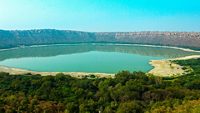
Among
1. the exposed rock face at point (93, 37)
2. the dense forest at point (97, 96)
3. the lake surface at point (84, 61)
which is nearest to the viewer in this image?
the dense forest at point (97, 96)

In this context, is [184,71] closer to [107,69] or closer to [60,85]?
[107,69]

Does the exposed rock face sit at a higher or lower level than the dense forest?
lower

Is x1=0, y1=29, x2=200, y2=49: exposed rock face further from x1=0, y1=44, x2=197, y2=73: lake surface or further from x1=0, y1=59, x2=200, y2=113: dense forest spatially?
x1=0, y1=59, x2=200, y2=113: dense forest

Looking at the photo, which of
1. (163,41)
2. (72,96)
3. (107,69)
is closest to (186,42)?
(163,41)

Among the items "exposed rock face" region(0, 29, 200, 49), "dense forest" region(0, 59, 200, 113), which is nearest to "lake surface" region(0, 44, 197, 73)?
"dense forest" region(0, 59, 200, 113)

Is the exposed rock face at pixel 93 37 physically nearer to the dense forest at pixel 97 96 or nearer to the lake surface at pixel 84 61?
the lake surface at pixel 84 61

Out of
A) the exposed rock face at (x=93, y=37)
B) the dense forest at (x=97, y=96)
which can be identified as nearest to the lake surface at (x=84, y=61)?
the dense forest at (x=97, y=96)
